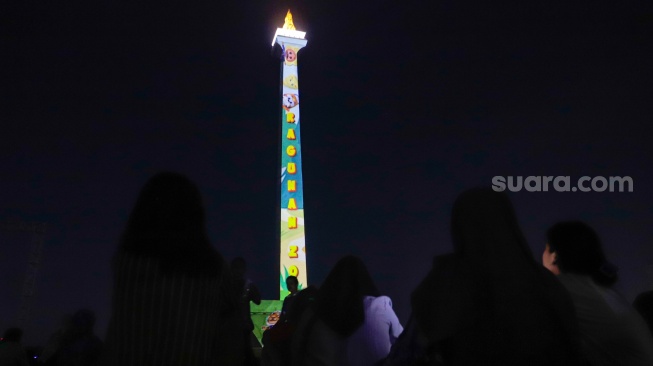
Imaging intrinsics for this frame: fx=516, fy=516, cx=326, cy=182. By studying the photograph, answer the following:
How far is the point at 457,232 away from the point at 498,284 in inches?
10.8

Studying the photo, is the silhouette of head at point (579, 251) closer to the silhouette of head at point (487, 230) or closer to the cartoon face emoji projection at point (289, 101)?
the silhouette of head at point (487, 230)

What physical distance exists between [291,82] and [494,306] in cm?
2503

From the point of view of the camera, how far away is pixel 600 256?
2580 millimetres

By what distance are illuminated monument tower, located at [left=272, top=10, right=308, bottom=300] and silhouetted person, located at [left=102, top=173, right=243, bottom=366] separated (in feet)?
67.0

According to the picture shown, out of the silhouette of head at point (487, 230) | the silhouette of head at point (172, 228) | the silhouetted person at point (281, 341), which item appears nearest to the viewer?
the silhouette of head at point (487, 230)

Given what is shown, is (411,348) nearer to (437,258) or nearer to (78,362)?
(437,258)

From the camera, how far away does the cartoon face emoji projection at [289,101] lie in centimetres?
2534

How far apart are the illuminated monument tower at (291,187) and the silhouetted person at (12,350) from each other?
1615 cm

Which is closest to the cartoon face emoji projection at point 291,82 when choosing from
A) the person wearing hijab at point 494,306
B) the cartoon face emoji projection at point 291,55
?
the cartoon face emoji projection at point 291,55

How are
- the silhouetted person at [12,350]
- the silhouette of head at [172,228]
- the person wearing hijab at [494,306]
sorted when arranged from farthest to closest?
the silhouetted person at [12,350] < the silhouette of head at [172,228] < the person wearing hijab at [494,306]

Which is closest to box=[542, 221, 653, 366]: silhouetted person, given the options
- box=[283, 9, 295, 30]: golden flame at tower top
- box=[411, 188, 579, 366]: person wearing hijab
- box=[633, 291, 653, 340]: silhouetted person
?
box=[411, 188, 579, 366]: person wearing hijab

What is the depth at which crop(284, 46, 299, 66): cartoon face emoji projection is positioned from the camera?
26797mm

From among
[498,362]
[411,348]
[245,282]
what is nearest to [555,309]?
[498,362]

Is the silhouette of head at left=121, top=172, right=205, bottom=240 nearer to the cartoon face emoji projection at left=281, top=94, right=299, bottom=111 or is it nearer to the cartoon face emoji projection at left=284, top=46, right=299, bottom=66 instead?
the cartoon face emoji projection at left=281, top=94, right=299, bottom=111
